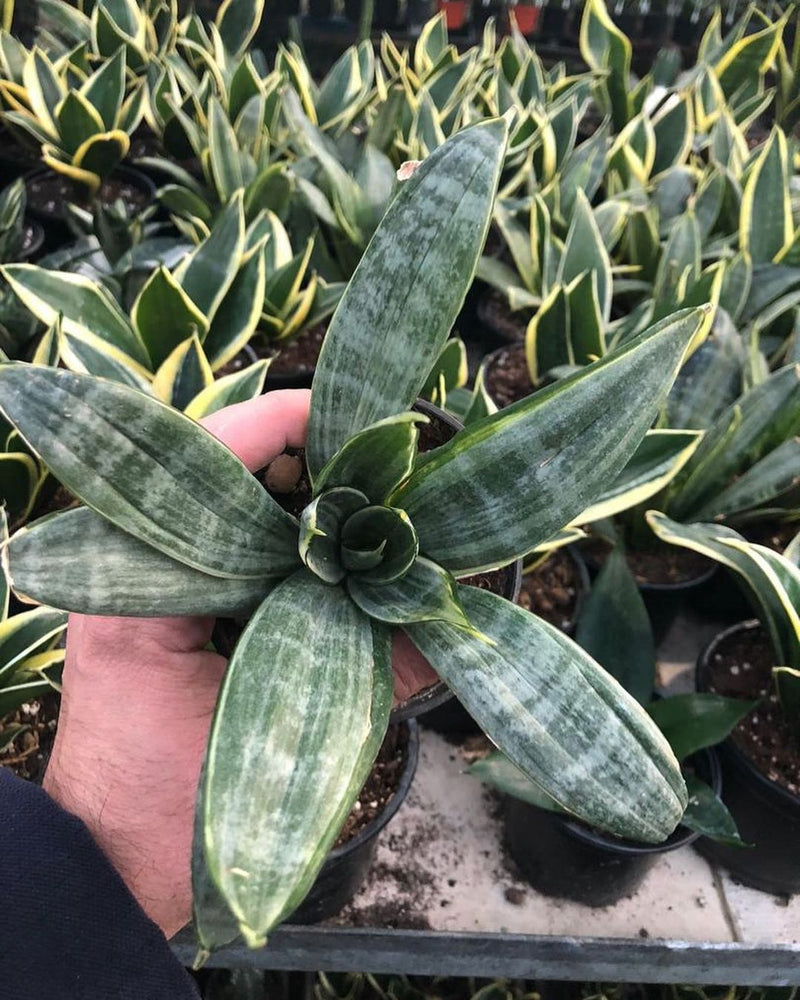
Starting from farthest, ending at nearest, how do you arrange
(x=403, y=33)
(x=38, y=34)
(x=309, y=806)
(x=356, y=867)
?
(x=403, y=33)
(x=38, y=34)
(x=356, y=867)
(x=309, y=806)

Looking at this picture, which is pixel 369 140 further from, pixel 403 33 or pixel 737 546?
pixel 403 33

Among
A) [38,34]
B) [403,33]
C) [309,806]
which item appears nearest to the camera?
[309,806]

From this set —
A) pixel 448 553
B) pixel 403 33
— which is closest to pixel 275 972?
pixel 448 553

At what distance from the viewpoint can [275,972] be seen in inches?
42.7

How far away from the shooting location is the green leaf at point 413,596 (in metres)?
0.44

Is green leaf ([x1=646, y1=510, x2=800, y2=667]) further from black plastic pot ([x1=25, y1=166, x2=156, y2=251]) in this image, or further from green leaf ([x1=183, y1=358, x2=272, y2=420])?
black plastic pot ([x1=25, y1=166, x2=156, y2=251])

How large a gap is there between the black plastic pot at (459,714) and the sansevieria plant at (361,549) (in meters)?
0.48

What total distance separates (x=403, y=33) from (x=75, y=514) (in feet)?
7.51

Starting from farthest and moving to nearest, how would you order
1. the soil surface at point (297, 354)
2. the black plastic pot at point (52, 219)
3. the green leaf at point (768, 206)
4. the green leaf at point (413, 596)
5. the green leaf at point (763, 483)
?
the black plastic pot at point (52, 219) → the green leaf at point (768, 206) → the soil surface at point (297, 354) → the green leaf at point (763, 483) → the green leaf at point (413, 596)

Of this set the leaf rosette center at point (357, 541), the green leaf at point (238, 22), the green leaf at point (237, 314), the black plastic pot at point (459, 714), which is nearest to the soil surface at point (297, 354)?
the green leaf at point (237, 314)

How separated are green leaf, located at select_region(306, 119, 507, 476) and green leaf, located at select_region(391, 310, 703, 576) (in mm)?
60

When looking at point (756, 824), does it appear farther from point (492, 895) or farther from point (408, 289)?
point (408, 289)

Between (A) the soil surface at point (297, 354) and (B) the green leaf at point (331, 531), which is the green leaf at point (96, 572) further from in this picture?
(A) the soil surface at point (297, 354)

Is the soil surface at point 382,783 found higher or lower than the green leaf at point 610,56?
lower
